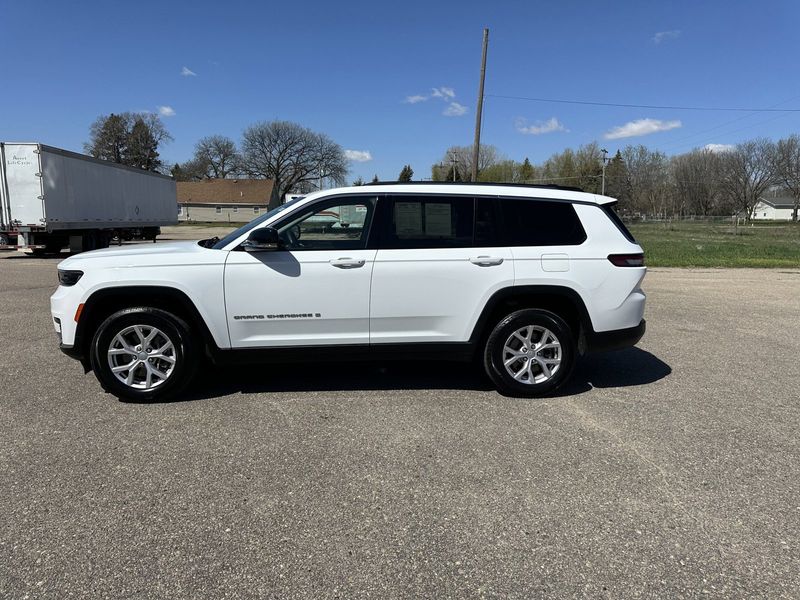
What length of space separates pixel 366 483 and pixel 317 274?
1834 millimetres

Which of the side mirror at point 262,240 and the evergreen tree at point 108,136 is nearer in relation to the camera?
the side mirror at point 262,240

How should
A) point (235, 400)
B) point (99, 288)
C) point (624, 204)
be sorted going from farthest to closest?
point (624, 204)
point (235, 400)
point (99, 288)

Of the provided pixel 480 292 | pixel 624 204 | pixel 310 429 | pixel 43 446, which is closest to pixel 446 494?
pixel 310 429

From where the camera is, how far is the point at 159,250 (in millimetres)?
4547

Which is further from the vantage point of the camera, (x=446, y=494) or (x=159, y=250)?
(x=159, y=250)

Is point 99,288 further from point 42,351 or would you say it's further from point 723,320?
point 723,320

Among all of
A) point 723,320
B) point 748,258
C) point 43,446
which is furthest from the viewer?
point 748,258

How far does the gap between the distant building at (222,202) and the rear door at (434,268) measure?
237ft

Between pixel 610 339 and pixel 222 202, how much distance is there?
75.5m

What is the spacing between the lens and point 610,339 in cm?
473

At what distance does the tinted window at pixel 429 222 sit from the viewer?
4.54 metres

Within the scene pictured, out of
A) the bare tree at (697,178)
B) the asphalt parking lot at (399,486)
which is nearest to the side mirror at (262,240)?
the asphalt parking lot at (399,486)

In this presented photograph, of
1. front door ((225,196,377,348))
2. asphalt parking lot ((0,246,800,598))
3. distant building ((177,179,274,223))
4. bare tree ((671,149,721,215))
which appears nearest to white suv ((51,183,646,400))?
front door ((225,196,377,348))

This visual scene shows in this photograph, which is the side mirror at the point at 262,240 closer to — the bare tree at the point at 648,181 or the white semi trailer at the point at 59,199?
the white semi trailer at the point at 59,199
